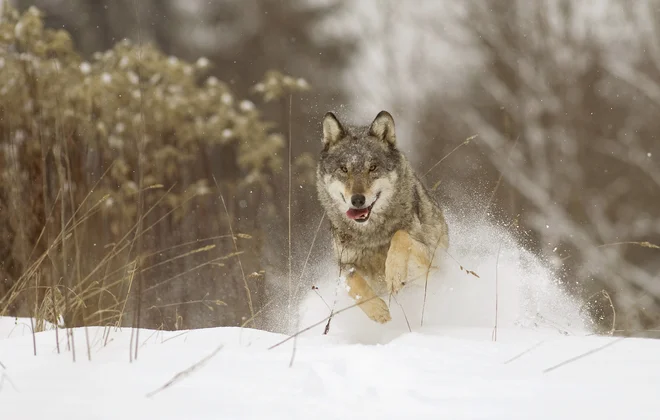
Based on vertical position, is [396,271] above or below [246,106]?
below

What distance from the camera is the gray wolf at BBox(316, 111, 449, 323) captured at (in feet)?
12.3

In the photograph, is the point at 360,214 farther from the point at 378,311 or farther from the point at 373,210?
the point at 378,311


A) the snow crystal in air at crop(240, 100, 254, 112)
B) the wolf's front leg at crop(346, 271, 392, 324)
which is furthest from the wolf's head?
the snow crystal in air at crop(240, 100, 254, 112)

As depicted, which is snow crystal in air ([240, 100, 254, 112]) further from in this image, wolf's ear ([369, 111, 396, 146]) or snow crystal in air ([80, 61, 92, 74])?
wolf's ear ([369, 111, 396, 146])

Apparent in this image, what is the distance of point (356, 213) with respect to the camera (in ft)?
12.4

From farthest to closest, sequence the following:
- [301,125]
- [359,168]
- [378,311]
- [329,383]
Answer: [301,125], [359,168], [378,311], [329,383]

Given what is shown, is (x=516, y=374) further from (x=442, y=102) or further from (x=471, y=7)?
(x=471, y=7)

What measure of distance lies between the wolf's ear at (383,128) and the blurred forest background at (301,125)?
6.15 ft

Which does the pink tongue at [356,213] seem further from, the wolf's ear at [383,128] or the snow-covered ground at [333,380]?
the snow-covered ground at [333,380]

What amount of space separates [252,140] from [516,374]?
6.88m

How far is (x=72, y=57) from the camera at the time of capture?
516cm

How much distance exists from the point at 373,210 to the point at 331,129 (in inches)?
31.8

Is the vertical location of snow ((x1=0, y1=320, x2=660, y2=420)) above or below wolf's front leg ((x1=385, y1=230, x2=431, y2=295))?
above

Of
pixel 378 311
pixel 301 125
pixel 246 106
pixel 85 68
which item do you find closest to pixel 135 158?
pixel 85 68
